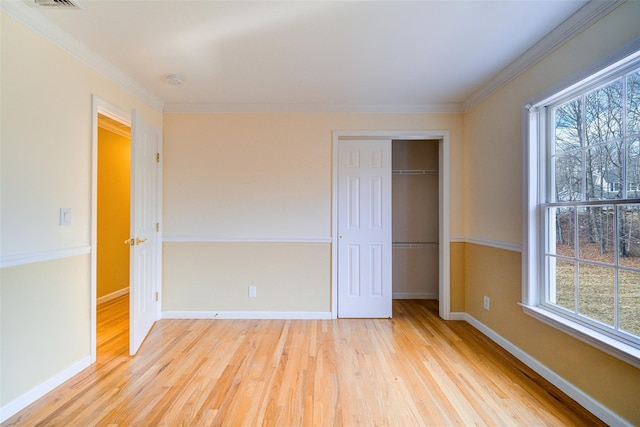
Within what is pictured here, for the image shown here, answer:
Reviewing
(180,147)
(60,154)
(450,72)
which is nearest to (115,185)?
(180,147)

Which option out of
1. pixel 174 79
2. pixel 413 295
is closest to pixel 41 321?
pixel 174 79

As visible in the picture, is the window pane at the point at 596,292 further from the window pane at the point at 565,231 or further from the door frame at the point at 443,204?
the door frame at the point at 443,204

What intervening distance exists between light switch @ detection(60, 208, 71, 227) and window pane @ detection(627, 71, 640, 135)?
359 cm

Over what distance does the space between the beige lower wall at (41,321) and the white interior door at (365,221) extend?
2359 mm

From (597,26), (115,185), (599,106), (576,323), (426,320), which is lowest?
(426,320)

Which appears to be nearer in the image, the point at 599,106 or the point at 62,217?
the point at 599,106

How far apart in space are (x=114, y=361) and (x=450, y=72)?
3736 millimetres

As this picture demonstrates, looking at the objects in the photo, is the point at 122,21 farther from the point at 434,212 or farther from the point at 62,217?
the point at 434,212

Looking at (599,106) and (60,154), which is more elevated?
(599,106)

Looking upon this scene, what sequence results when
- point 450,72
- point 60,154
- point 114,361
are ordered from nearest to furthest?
point 60,154
point 114,361
point 450,72

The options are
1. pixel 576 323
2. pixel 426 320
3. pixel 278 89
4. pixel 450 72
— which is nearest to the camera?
pixel 576 323

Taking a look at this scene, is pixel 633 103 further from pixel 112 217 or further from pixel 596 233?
pixel 112 217

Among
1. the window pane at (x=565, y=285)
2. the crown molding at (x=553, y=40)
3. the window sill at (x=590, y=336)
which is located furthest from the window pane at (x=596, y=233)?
the crown molding at (x=553, y=40)

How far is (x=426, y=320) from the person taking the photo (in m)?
3.26
